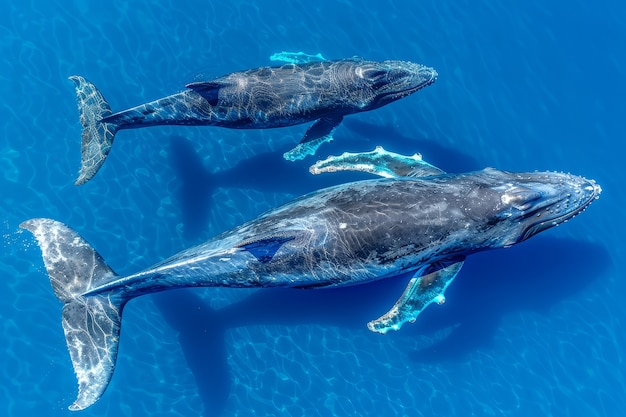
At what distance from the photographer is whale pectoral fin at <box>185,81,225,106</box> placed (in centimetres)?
1332

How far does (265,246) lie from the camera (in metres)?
11.1

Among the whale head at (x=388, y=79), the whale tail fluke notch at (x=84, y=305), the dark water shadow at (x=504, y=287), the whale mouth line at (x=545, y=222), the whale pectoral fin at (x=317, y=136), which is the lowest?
the whale tail fluke notch at (x=84, y=305)

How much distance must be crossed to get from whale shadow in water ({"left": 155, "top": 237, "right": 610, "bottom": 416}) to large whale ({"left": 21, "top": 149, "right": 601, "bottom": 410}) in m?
3.94

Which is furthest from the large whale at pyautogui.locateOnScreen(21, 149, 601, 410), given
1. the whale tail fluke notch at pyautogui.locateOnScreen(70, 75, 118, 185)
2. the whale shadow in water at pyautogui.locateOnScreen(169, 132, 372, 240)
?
the whale shadow in water at pyautogui.locateOnScreen(169, 132, 372, 240)

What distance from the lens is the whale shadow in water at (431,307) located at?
16.0 metres

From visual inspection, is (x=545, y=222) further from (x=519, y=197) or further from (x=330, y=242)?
(x=330, y=242)

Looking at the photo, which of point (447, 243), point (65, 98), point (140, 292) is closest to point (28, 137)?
point (65, 98)

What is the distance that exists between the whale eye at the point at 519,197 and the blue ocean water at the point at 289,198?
5600 mm

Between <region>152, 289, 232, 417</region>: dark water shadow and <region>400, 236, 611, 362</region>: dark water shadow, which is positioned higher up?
<region>400, 236, 611, 362</region>: dark water shadow

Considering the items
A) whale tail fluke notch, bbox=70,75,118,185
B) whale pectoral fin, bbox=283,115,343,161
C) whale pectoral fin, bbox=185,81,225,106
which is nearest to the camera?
whale pectoral fin, bbox=185,81,225,106

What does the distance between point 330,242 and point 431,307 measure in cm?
673

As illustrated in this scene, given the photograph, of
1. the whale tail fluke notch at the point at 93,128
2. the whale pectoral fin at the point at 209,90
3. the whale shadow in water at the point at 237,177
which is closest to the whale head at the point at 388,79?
the whale shadow in water at the point at 237,177

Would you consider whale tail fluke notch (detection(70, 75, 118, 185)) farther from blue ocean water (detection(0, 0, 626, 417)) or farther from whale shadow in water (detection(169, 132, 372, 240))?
whale shadow in water (detection(169, 132, 372, 240))

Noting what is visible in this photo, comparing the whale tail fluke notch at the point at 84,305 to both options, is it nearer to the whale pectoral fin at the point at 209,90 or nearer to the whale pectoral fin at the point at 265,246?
the whale pectoral fin at the point at 265,246
